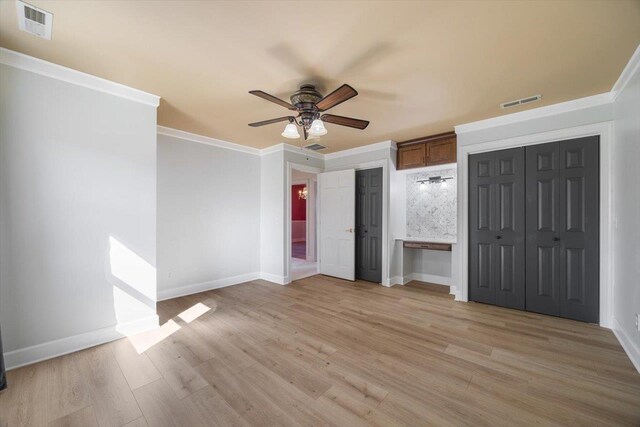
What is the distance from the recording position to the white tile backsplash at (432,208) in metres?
4.45

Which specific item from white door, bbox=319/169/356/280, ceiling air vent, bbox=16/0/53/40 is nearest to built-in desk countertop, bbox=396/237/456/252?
white door, bbox=319/169/356/280

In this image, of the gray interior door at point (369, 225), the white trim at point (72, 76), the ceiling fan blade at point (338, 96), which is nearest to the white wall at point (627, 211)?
the ceiling fan blade at point (338, 96)

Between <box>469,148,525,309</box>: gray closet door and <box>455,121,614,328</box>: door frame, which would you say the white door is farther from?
<box>455,121,614,328</box>: door frame

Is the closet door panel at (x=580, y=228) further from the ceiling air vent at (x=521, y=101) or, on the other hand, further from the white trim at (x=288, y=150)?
the white trim at (x=288, y=150)

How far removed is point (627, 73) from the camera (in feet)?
7.70

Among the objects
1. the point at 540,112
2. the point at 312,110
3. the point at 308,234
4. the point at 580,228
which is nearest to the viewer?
the point at 312,110

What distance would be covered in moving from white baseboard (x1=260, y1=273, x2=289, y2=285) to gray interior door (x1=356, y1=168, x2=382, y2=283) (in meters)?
1.45

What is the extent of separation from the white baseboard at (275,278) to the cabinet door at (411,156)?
299cm

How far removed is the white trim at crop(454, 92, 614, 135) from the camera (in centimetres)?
290

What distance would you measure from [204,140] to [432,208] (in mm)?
4203

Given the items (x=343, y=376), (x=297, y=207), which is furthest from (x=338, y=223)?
(x=297, y=207)

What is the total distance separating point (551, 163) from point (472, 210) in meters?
1.05

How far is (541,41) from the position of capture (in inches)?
Answer: 77.1

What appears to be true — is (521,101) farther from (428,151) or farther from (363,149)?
(363,149)
